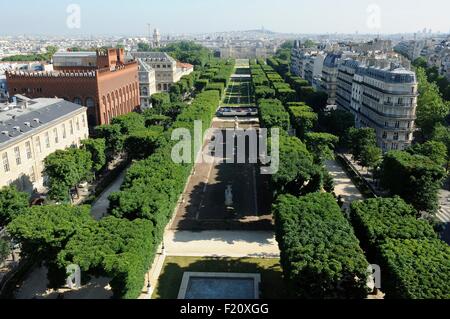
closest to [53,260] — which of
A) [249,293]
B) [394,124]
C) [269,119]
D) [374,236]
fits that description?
[249,293]

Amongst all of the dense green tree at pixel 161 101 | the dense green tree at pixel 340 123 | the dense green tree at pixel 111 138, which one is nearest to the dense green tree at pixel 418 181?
the dense green tree at pixel 340 123

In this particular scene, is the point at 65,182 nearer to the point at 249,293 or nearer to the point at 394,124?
the point at 249,293

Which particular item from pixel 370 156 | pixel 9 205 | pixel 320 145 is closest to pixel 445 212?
pixel 370 156

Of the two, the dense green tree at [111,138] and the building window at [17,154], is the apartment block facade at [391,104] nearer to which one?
the dense green tree at [111,138]

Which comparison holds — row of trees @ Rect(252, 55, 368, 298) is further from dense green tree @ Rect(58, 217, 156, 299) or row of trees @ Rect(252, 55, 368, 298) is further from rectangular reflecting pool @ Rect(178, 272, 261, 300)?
dense green tree @ Rect(58, 217, 156, 299)

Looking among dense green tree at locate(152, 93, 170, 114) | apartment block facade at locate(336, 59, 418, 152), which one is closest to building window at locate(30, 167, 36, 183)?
dense green tree at locate(152, 93, 170, 114)

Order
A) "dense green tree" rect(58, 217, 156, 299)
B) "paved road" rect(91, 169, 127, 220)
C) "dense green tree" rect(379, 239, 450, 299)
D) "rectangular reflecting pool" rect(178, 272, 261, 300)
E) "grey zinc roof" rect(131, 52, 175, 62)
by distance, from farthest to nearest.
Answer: "grey zinc roof" rect(131, 52, 175, 62) < "paved road" rect(91, 169, 127, 220) < "rectangular reflecting pool" rect(178, 272, 261, 300) < "dense green tree" rect(58, 217, 156, 299) < "dense green tree" rect(379, 239, 450, 299)
